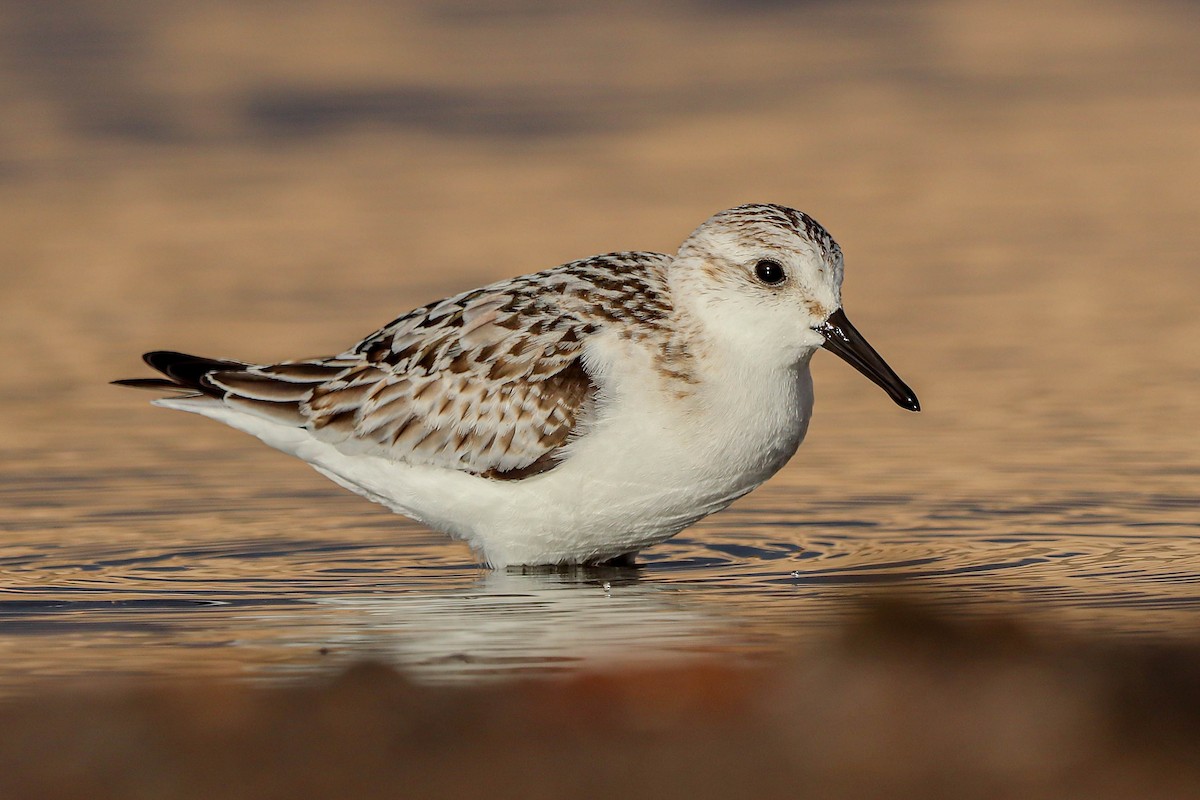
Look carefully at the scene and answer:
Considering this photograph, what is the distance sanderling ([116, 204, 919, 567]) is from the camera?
377 inches

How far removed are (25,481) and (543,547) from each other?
3.53m

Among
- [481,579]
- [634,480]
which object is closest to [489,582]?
[481,579]

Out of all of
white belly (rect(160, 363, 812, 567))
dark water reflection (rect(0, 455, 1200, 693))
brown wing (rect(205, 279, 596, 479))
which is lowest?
dark water reflection (rect(0, 455, 1200, 693))

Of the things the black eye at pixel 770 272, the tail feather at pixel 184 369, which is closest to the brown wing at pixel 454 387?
the tail feather at pixel 184 369

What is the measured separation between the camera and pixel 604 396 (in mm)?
9703

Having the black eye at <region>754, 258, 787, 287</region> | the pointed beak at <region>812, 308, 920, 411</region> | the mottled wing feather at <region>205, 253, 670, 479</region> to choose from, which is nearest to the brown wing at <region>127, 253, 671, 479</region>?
the mottled wing feather at <region>205, 253, 670, 479</region>

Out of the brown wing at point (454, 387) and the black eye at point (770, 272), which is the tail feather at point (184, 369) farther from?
the black eye at point (770, 272)

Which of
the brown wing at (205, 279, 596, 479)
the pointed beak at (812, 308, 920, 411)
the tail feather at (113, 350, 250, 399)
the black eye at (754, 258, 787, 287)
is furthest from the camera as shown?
the tail feather at (113, 350, 250, 399)

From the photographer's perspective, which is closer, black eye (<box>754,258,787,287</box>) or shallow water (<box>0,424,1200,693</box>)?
shallow water (<box>0,424,1200,693</box>)

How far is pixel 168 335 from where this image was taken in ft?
50.4

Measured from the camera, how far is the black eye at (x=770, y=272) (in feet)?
32.0

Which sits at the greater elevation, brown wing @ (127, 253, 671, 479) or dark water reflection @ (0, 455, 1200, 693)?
brown wing @ (127, 253, 671, 479)

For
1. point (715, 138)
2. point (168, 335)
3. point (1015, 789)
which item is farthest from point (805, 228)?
point (715, 138)

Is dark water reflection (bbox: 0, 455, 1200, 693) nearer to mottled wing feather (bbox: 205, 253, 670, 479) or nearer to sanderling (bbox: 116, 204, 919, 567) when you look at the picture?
sanderling (bbox: 116, 204, 919, 567)
